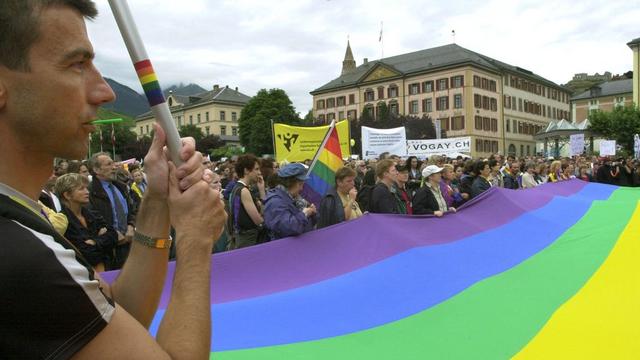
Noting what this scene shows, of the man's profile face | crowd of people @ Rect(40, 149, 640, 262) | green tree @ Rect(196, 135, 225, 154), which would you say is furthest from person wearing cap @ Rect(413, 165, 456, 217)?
green tree @ Rect(196, 135, 225, 154)

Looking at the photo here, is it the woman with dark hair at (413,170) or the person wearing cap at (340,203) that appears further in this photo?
the woman with dark hair at (413,170)

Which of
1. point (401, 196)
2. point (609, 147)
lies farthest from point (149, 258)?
point (609, 147)

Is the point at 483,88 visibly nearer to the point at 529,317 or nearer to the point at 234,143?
the point at 234,143

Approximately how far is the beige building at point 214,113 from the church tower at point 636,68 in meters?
69.8

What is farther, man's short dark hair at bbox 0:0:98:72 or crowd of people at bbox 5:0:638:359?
man's short dark hair at bbox 0:0:98:72

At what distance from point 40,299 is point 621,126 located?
2492 inches

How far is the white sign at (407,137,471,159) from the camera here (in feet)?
77.7

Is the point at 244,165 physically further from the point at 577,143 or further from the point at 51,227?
the point at 577,143

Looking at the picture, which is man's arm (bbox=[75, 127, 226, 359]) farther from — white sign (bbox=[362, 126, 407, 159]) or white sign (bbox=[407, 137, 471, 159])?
white sign (bbox=[407, 137, 471, 159])

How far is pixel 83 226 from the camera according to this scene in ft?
18.0

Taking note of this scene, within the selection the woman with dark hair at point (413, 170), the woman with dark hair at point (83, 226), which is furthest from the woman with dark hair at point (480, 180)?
the woman with dark hair at point (83, 226)

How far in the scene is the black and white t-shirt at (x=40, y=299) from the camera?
0.92 metres

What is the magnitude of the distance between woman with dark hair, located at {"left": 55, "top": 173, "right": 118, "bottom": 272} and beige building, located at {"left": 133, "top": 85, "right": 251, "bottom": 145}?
320ft

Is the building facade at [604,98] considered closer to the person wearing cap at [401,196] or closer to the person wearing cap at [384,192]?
the person wearing cap at [401,196]
